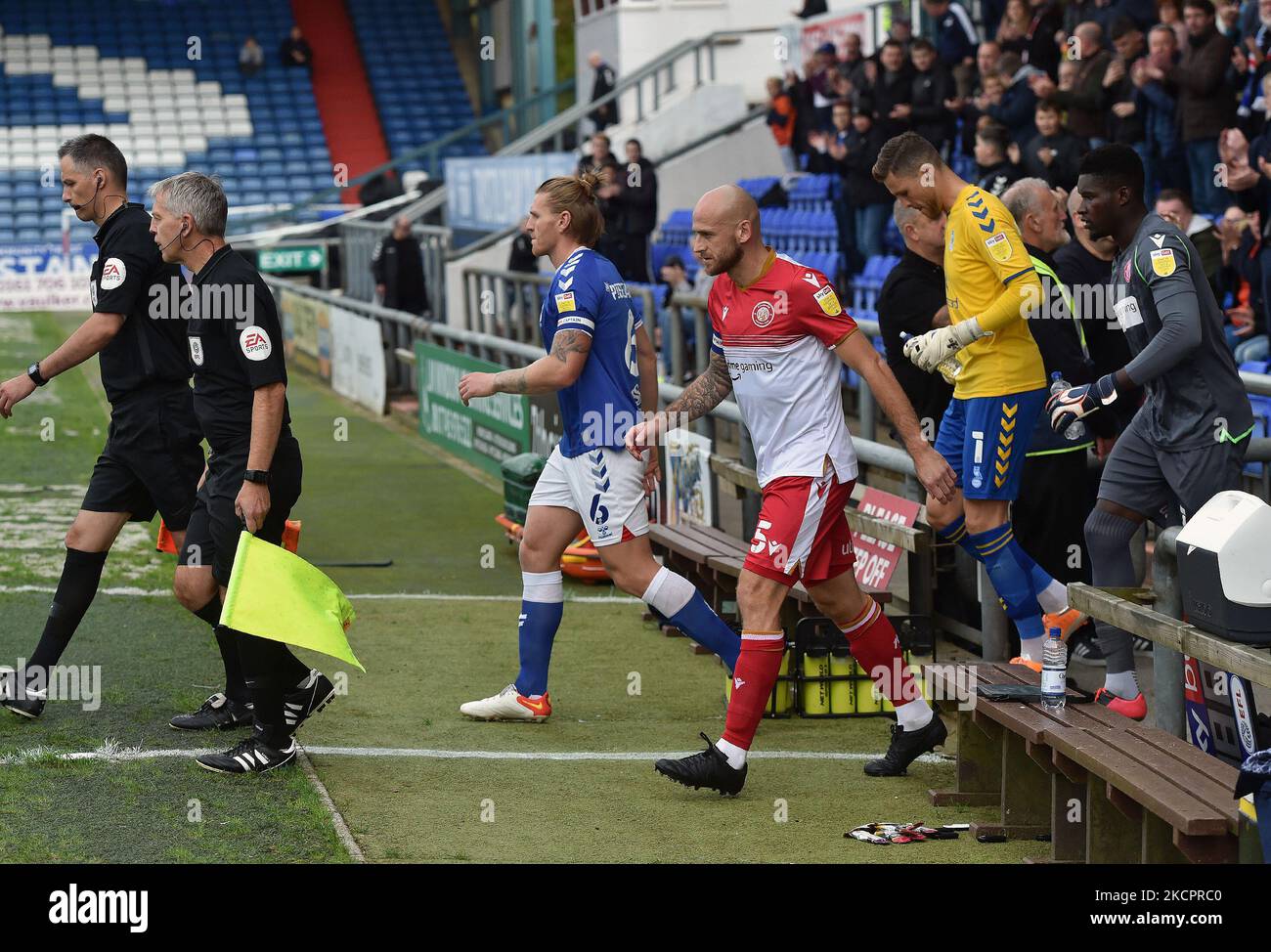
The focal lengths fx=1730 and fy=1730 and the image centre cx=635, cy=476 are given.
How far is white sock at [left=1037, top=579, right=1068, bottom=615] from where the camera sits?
6.46 m

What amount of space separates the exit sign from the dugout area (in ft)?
59.5

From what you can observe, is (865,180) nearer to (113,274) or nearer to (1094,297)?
(1094,297)

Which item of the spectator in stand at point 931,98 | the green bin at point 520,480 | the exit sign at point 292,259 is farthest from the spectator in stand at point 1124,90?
the exit sign at point 292,259

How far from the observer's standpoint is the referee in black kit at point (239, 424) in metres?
5.59

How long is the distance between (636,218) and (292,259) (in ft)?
37.3

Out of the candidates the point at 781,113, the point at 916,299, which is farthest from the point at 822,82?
the point at 916,299

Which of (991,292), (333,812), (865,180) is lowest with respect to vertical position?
(333,812)

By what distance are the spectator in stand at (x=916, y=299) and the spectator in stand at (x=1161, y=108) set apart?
510 centimetres

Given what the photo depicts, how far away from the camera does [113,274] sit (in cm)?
626

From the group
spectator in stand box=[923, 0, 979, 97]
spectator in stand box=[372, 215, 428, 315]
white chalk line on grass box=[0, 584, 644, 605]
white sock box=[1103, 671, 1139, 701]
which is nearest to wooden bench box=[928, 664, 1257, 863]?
white sock box=[1103, 671, 1139, 701]
